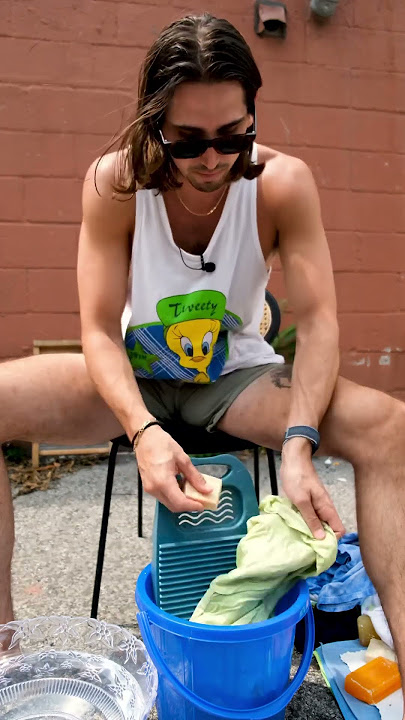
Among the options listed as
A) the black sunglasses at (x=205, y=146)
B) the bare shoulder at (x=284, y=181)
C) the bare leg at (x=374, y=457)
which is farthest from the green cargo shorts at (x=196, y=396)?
the black sunglasses at (x=205, y=146)

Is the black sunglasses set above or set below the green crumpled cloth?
above

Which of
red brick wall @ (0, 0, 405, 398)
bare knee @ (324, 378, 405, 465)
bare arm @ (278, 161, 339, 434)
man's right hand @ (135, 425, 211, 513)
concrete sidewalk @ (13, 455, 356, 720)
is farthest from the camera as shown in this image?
red brick wall @ (0, 0, 405, 398)

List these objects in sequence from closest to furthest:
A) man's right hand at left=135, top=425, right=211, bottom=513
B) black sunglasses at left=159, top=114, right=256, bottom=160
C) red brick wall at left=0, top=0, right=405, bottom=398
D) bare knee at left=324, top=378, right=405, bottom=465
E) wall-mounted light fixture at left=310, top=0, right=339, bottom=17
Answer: man's right hand at left=135, top=425, right=211, bottom=513
bare knee at left=324, top=378, right=405, bottom=465
black sunglasses at left=159, top=114, right=256, bottom=160
red brick wall at left=0, top=0, right=405, bottom=398
wall-mounted light fixture at left=310, top=0, right=339, bottom=17

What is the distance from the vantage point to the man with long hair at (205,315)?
139 cm

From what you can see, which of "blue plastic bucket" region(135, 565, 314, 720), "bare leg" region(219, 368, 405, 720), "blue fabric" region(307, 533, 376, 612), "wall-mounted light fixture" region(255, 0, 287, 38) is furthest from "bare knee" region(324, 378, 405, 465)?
"wall-mounted light fixture" region(255, 0, 287, 38)

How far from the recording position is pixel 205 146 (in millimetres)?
1489

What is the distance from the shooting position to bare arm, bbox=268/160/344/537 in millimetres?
1473

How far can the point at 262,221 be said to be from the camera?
1740 mm

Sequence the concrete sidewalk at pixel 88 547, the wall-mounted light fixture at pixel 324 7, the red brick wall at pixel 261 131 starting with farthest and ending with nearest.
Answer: the wall-mounted light fixture at pixel 324 7 → the red brick wall at pixel 261 131 → the concrete sidewalk at pixel 88 547

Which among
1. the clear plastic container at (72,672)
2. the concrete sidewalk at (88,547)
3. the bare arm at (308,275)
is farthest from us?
the concrete sidewalk at (88,547)

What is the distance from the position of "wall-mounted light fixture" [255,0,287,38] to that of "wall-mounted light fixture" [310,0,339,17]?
0.54 ft

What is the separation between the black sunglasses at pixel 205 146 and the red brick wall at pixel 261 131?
1.81m

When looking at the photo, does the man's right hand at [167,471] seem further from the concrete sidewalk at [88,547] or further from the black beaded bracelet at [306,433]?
the concrete sidewalk at [88,547]

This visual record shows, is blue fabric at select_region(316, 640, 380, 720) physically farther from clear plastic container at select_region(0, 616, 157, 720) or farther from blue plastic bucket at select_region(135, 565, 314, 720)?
clear plastic container at select_region(0, 616, 157, 720)
